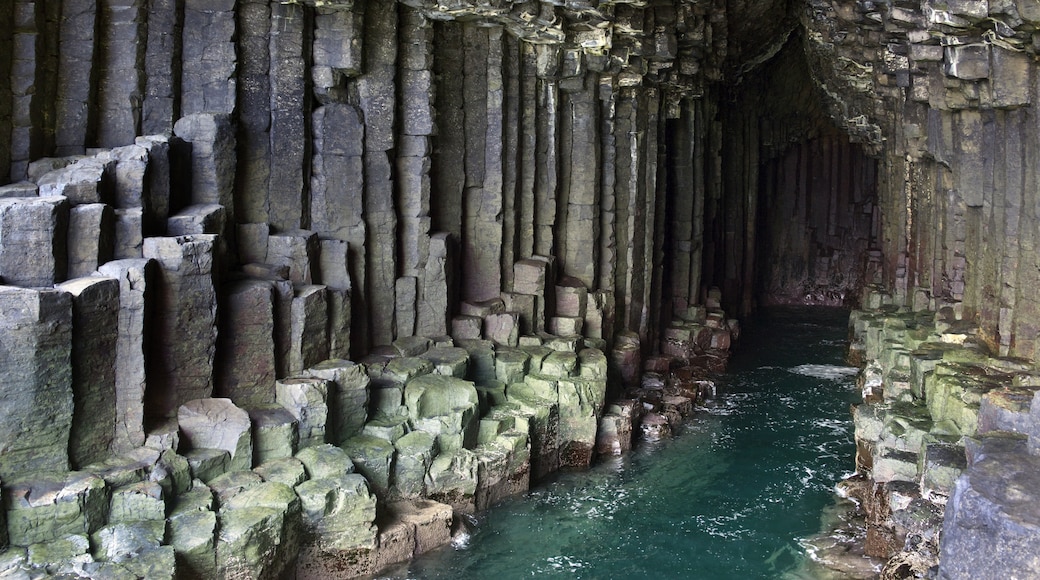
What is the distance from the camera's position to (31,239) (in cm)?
1068

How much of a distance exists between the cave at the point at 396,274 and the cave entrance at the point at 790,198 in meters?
9.94

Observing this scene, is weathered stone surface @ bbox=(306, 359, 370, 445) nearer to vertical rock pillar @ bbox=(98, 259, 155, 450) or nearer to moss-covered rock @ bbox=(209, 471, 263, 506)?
moss-covered rock @ bbox=(209, 471, 263, 506)

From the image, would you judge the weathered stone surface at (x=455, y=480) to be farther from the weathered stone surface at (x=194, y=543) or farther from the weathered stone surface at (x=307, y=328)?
the weathered stone surface at (x=194, y=543)

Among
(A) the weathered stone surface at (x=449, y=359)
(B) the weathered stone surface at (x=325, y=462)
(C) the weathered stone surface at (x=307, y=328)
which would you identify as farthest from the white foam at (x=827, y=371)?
(B) the weathered stone surface at (x=325, y=462)

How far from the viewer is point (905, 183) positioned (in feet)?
82.5

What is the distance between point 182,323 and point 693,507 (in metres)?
7.68

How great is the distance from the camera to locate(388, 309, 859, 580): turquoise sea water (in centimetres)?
1208

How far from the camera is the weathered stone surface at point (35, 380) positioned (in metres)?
10.1

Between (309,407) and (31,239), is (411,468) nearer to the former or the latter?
(309,407)

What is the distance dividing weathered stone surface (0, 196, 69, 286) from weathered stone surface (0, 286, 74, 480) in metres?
0.57

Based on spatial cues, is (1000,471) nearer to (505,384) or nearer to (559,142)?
(505,384)

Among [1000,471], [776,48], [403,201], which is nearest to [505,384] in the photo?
[403,201]

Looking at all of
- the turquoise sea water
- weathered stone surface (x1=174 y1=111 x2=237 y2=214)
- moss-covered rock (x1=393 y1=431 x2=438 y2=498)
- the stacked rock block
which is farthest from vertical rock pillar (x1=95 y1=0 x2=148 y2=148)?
the stacked rock block

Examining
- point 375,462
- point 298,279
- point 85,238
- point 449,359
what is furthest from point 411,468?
point 85,238
